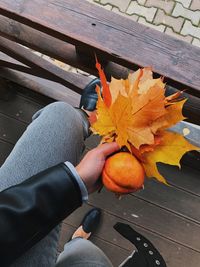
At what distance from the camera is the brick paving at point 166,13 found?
2434mm

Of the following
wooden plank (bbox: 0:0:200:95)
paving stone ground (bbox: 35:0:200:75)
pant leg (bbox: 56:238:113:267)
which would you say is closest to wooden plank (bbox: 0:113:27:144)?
pant leg (bbox: 56:238:113:267)

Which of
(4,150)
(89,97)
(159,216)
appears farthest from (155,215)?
(4,150)

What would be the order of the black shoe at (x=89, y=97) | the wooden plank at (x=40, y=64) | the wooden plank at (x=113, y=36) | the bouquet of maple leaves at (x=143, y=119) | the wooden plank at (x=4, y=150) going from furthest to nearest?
the wooden plank at (x=4, y=150), the wooden plank at (x=40, y=64), the black shoe at (x=89, y=97), the wooden plank at (x=113, y=36), the bouquet of maple leaves at (x=143, y=119)

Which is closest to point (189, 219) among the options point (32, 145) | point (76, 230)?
point (76, 230)

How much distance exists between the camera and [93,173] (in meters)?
0.90

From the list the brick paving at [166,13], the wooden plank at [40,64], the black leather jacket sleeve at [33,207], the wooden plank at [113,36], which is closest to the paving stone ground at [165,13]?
the brick paving at [166,13]

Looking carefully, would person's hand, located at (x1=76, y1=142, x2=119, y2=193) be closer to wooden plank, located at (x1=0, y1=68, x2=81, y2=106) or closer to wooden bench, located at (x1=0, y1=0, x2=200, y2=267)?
wooden bench, located at (x1=0, y1=0, x2=200, y2=267)

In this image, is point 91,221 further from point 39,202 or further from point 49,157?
point 39,202

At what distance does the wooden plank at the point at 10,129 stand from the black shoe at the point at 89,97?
41 cm

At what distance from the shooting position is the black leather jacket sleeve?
0.86 meters

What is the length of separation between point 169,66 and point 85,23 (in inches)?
8.9

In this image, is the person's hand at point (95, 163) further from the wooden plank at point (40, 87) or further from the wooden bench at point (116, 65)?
the wooden plank at point (40, 87)

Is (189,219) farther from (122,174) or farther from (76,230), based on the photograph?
(122,174)

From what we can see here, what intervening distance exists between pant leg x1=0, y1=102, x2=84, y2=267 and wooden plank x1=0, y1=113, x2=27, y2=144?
1.82 feet
